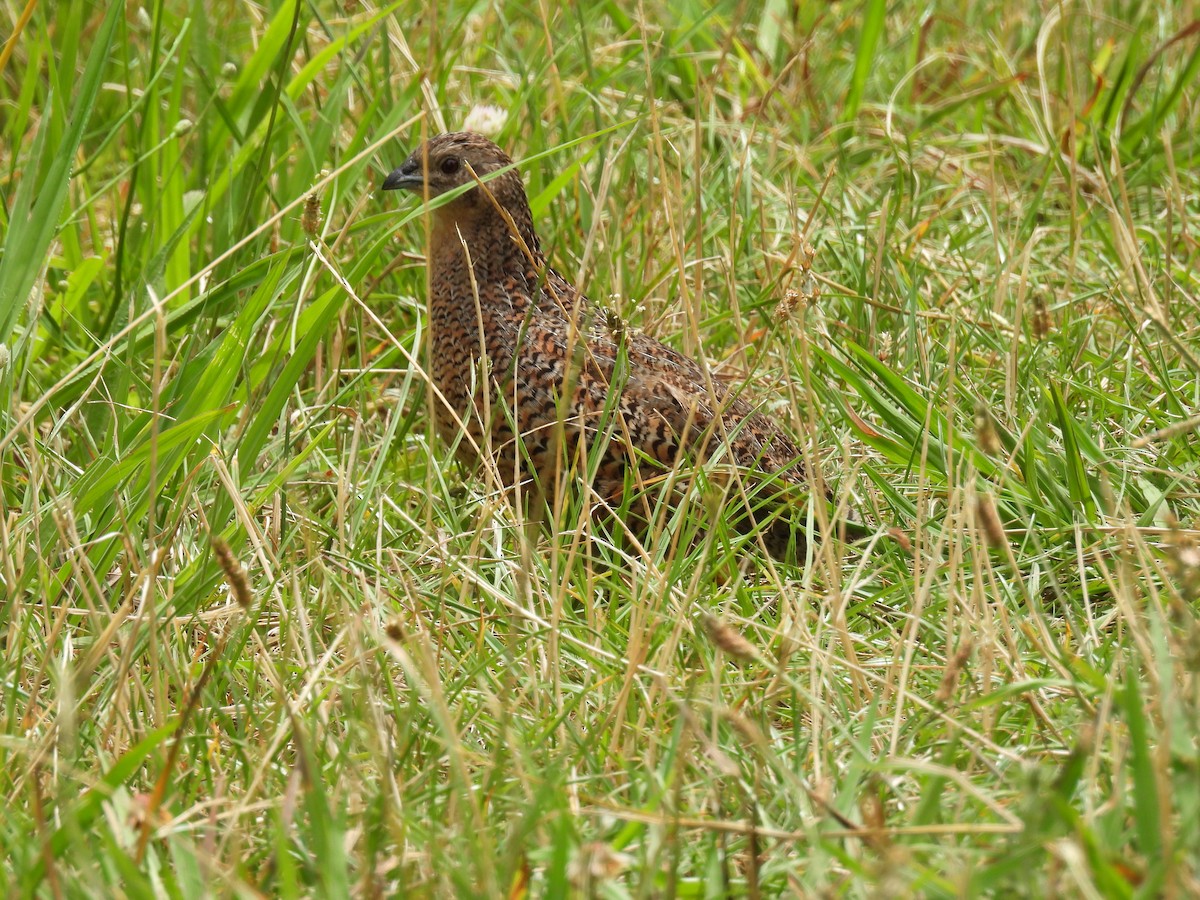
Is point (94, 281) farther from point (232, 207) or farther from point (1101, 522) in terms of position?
point (1101, 522)

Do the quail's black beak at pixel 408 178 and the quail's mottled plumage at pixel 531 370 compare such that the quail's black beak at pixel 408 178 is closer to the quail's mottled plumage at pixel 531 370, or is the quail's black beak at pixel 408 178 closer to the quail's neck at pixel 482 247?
Result: the quail's mottled plumage at pixel 531 370

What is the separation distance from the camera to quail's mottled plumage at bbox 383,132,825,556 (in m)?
3.62

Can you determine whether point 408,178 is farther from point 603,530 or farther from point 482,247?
point 603,530

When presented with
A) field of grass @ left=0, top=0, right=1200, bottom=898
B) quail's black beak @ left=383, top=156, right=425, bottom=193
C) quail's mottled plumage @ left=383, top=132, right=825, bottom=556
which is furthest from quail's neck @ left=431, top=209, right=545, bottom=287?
field of grass @ left=0, top=0, right=1200, bottom=898

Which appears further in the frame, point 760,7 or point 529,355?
point 760,7

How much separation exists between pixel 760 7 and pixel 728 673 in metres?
3.98

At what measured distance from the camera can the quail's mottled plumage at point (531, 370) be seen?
3623 mm

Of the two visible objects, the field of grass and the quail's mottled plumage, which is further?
the quail's mottled plumage

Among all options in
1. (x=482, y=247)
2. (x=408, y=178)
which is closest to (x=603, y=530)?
(x=482, y=247)

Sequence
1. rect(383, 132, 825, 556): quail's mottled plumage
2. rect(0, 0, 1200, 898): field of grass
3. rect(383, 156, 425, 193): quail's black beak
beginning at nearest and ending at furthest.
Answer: rect(0, 0, 1200, 898): field of grass, rect(383, 132, 825, 556): quail's mottled plumage, rect(383, 156, 425, 193): quail's black beak

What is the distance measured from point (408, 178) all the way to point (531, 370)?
2.27 feet

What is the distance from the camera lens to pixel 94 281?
4.47 m

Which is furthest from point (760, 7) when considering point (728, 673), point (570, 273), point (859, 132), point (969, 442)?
point (728, 673)

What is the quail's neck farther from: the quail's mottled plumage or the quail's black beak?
the quail's black beak
